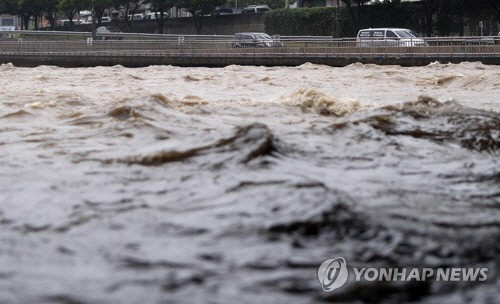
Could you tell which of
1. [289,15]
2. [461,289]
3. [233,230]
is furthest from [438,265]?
[289,15]

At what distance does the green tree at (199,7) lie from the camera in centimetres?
5841

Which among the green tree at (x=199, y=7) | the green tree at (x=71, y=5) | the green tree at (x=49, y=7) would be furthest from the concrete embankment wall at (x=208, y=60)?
the green tree at (x=49, y=7)

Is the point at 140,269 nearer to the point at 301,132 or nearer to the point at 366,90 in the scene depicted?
the point at 301,132

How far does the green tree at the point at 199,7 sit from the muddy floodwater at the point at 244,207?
48.6m

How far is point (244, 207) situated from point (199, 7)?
54.8 m

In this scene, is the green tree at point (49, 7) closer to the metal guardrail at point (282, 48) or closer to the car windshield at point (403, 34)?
the metal guardrail at point (282, 48)

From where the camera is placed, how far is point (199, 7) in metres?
59.5

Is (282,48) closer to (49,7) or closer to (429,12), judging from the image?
(429,12)

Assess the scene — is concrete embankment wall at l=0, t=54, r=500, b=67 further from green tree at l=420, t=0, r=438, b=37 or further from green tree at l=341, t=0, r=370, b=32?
green tree at l=341, t=0, r=370, b=32

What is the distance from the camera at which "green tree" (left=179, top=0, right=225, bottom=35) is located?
58.4 metres

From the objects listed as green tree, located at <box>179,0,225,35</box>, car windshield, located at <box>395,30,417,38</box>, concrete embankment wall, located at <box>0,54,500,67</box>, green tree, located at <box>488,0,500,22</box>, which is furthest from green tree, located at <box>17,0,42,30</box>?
car windshield, located at <box>395,30,417,38</box>

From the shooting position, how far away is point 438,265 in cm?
496

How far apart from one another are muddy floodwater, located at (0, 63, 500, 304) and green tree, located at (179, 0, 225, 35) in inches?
1913

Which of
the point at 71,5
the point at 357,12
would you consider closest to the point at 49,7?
the point at 71,5
